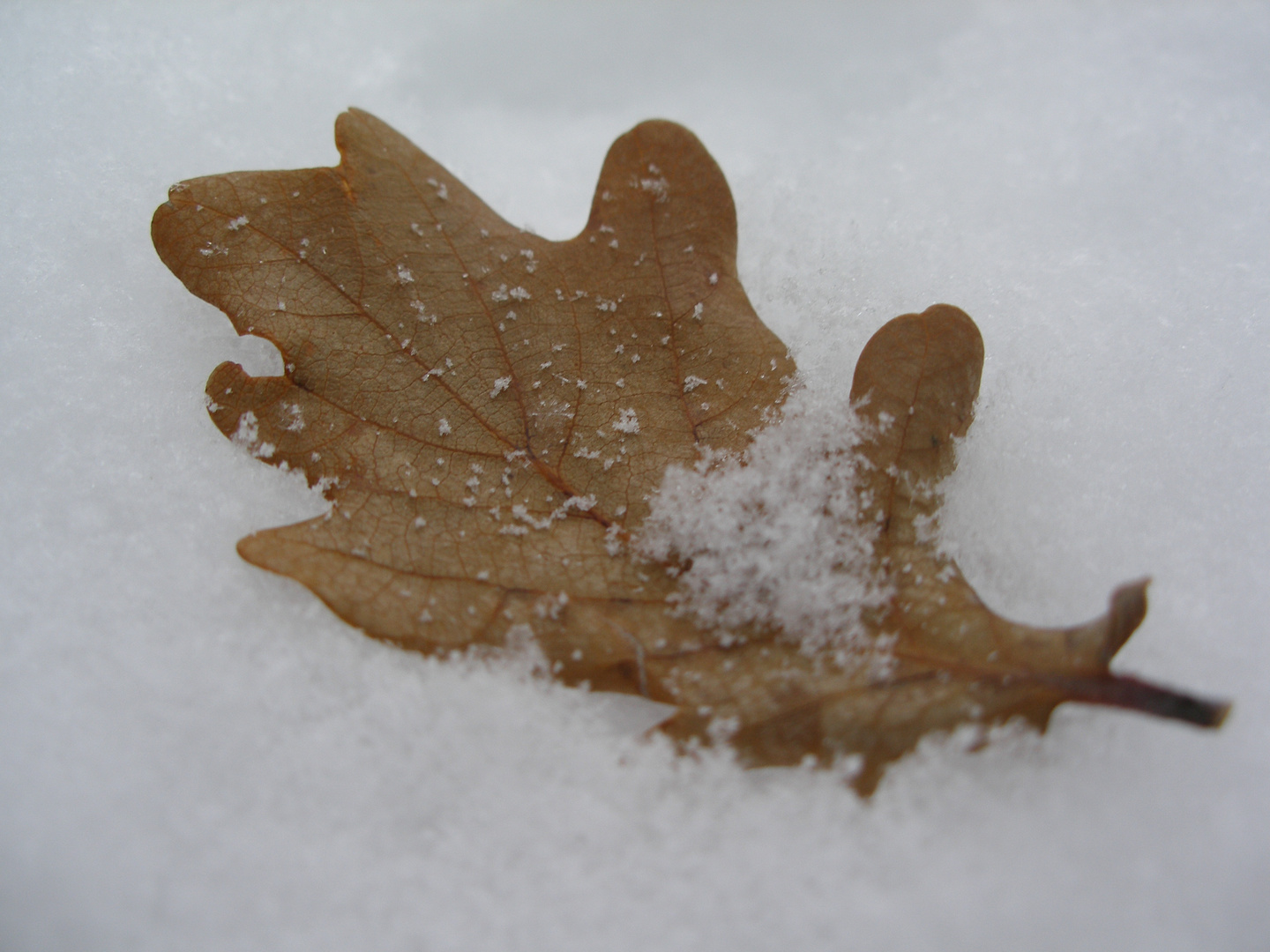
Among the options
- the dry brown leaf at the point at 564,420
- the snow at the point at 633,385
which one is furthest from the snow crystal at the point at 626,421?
the snow at the point at 633,385

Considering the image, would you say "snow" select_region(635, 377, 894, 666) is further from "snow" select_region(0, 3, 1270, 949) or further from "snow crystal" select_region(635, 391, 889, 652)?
"snow" select_region(0, 3, 1270, 949)

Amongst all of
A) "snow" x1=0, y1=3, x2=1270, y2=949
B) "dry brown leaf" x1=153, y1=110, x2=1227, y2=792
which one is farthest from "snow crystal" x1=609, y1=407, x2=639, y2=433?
"snow" x1=0, y1=3, x2=1270, y2=949

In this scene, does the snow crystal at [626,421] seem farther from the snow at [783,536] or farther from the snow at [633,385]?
the snow at [633,385]

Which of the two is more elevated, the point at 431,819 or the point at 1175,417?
the point at 1175,417

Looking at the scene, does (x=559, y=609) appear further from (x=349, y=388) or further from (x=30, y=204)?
(x=30, y=204)

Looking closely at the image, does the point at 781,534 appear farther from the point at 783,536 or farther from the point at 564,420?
the point at 564,420

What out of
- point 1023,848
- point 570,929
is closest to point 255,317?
point 570,929
